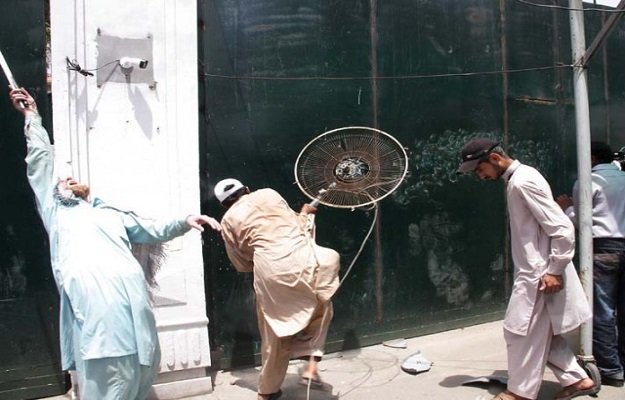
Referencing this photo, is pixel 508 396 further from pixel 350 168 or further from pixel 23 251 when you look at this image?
pixel 23 251

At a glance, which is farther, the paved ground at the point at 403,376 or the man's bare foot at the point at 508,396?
the paved ground at the point at 403,376

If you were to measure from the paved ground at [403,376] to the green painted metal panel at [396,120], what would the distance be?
0.19 meters

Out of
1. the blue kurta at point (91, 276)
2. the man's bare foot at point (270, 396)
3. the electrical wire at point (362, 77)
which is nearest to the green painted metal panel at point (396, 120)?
the electrical wire at point (362, 77)

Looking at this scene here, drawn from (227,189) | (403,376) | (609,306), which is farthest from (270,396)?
(609,306)

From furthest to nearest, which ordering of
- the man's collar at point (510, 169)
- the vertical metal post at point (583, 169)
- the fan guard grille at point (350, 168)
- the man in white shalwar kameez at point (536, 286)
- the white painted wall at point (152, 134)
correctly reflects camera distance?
the fan guard grille at point (350, 168), the vertical metal post at point (583, 169), the white painted wall at point (152, 134), the man's collar at point (510, 169), the man in white shalwar kameez at point (536, 286)

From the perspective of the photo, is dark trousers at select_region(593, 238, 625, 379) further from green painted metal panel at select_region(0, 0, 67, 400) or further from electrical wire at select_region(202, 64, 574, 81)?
green painted metal panel at select_region(0, 0, 67, 400)

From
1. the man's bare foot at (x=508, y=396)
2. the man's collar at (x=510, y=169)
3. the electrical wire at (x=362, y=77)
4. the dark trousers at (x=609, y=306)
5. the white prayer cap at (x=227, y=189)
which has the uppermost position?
the electrical wire at (x=362, y=77)

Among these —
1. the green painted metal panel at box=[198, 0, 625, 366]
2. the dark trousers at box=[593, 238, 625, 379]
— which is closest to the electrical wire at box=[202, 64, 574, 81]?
the green painted metal panel at box=[198, 0, 625, 366]

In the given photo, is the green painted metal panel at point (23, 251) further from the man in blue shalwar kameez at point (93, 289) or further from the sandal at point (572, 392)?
the sandal at point (572, 392)

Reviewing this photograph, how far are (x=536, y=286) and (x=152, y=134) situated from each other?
2569mm

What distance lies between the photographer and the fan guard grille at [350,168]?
14.3ft

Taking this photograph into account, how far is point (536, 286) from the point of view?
376 centimetres

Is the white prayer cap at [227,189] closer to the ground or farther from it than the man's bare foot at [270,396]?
farther from it

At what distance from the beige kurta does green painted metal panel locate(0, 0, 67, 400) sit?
125 cm
